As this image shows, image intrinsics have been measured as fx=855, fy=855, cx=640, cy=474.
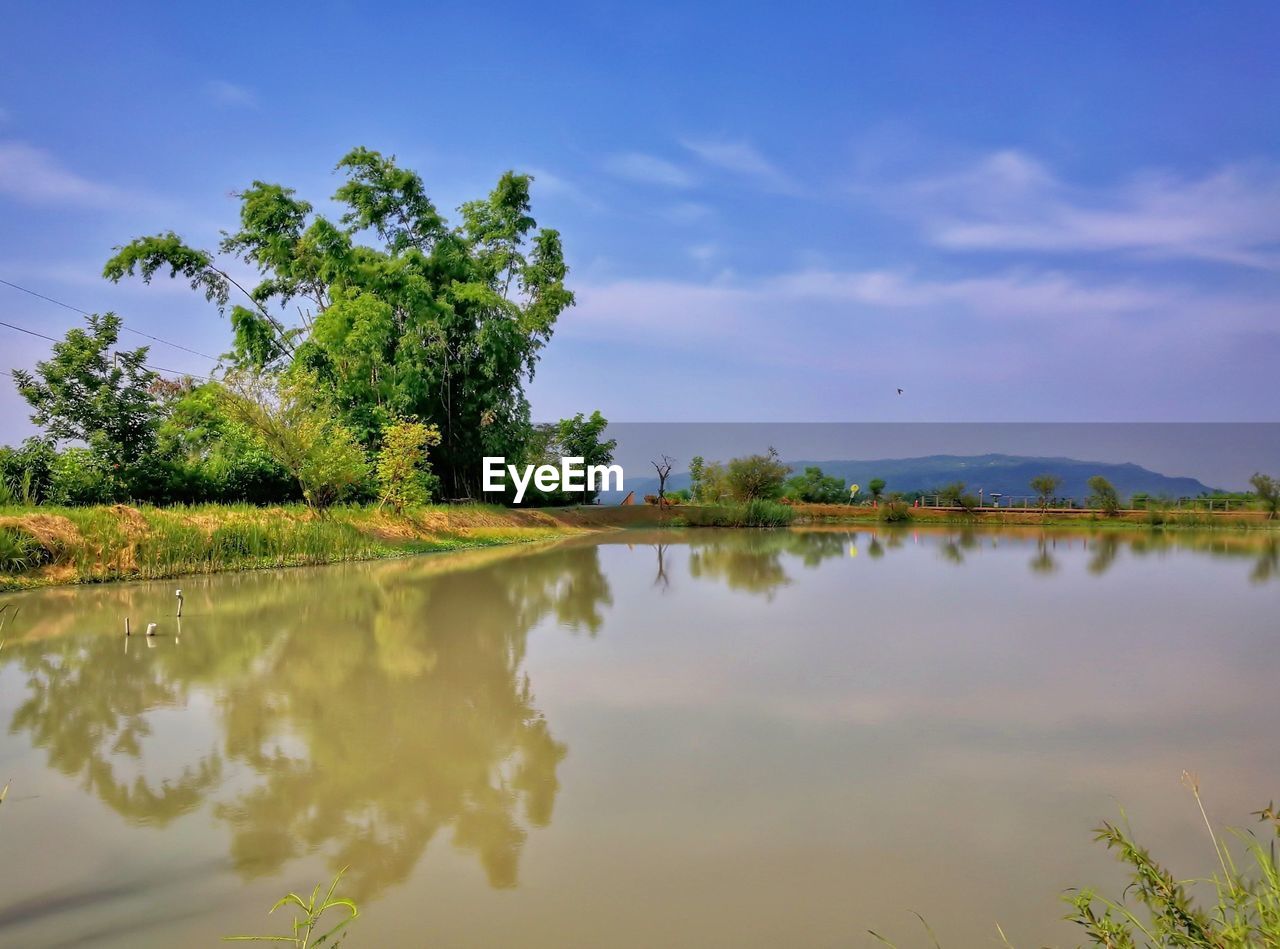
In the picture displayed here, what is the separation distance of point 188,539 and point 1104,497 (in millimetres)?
29883

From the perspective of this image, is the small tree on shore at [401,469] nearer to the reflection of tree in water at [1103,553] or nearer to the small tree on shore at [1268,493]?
the reflection of tree in water at [1103,553]

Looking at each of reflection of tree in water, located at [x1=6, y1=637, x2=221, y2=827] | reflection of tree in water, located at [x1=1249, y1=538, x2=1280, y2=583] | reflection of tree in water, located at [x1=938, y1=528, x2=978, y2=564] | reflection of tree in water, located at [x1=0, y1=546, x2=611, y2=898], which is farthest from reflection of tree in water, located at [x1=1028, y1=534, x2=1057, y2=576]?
reflection of tree in water, located at [x1=6, y1=637, x2=221, y2=827]

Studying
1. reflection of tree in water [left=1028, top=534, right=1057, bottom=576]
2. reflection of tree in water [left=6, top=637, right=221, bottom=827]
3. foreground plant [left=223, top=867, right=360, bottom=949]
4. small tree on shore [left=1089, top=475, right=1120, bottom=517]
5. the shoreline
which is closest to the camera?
foreground plant [left=223, top=867, right=360, bottom=949]

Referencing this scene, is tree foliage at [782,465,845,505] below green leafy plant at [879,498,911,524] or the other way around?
the other way around

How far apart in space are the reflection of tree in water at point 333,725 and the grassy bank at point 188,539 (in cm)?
238

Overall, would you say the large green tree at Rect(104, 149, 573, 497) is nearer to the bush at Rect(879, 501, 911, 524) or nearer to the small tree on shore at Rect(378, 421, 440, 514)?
the small tree on shore at Rect(378, 421, 440, 514)

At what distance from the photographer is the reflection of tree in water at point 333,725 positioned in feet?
11.8

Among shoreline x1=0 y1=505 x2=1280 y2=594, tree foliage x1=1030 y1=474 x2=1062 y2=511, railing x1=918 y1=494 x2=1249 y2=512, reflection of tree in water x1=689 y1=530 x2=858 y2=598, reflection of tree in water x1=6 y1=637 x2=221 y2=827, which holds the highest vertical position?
tree foliage x1=1030 y1=474 x2=1062 y2=511

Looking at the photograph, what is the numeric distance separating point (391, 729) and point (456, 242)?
67.9ft

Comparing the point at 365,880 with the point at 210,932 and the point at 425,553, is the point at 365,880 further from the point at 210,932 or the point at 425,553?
the point at 425,553

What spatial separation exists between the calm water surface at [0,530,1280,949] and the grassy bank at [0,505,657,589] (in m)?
1.47

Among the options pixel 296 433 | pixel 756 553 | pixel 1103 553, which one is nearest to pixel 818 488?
pixel 1103 553

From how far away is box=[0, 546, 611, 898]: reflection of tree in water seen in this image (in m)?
3.60

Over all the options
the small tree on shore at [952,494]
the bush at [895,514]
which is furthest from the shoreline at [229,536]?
the small tree on shore at [952,494]
